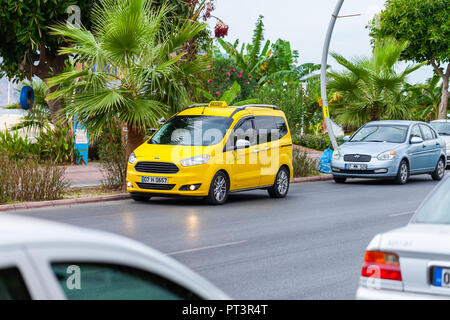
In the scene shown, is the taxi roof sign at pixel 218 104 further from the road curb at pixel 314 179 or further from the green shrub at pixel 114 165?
the road curb at pixel 314 179

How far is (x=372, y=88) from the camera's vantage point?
28.6 meters

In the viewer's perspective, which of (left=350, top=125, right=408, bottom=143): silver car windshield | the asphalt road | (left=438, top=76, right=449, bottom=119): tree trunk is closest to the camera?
the asphalt road

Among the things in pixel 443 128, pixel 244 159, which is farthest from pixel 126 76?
pixel 443 128

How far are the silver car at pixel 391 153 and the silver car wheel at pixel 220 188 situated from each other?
6366mm

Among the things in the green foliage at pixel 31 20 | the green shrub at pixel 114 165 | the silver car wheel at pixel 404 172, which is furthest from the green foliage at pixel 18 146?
the silver car wheel at pixel 404 172

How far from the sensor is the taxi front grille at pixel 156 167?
1545cm

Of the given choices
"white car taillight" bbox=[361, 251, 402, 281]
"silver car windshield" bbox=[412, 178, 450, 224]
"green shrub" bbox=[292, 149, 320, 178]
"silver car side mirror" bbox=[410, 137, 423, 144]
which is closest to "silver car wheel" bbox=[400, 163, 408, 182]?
"silver car side mirror" bbox=[410, 137, 423, 144]

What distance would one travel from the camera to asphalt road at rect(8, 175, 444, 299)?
8211mm

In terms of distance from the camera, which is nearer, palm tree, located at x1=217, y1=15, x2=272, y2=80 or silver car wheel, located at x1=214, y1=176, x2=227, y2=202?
silver car wheel, located at x1=214, y1=176, x2=227, y2=202

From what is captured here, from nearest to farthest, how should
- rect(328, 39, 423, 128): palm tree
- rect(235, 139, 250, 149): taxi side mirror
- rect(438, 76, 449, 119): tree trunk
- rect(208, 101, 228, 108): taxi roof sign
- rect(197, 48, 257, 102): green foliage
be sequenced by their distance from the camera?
rect(235, 139, 250, 149): taxi side mirror → rect(208, 101, 228, 108): taxi roof sign → rect(328, 39, 423, 128): palm tree → rect(197, 48, 257, 102): green foliage → rect(438, 76, 449, 119): tree trunk

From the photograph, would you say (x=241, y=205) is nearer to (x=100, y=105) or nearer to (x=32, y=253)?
(x=100, y=105)

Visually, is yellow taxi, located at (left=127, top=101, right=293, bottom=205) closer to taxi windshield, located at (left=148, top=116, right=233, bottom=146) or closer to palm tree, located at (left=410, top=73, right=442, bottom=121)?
taxi windshield, located at (left=148, top=116, right=233, bottom=146)

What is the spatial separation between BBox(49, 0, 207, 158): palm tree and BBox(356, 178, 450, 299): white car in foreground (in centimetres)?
1175

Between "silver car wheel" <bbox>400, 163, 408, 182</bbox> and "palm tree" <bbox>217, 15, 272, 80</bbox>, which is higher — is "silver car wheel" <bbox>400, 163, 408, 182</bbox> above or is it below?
below
